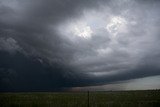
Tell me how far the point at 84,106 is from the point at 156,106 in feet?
30.3

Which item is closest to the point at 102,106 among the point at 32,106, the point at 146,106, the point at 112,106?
the point at 112,106

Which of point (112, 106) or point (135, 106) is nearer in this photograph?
point (135, 106)

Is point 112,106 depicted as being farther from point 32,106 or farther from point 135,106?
point 32,106

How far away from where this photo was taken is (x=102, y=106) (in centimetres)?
2541

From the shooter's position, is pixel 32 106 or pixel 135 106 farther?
pixel 32 106

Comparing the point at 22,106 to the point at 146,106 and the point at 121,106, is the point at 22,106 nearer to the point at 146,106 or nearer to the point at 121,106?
the point at 121,106

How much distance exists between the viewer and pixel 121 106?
25.1 meters

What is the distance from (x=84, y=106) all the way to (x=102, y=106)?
256cm

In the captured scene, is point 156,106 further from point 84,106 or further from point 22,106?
point 22,106

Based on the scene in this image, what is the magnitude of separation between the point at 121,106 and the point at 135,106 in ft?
5.98

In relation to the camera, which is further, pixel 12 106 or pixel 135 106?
pixel 12 106

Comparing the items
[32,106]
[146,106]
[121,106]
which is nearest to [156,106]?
[146,106]

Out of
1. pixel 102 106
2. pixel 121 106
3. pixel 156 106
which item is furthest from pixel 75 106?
pixel 156 106

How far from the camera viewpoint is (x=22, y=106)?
2641 centimetres
